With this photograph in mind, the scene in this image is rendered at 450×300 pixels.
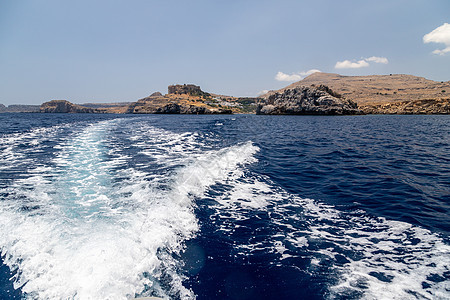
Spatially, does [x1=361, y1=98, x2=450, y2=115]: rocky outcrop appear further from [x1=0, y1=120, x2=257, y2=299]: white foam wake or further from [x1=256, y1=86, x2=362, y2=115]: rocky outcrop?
[x1=0, y1=120, x2=257, y2=299]: white foam wake

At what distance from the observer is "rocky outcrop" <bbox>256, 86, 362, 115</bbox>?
8175 centimetres

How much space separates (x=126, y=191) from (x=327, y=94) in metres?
94.0

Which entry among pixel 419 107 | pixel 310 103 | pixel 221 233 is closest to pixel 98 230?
pixel 221 233

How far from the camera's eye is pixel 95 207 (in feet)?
20.7

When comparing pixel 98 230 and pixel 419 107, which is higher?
pixel 419 107

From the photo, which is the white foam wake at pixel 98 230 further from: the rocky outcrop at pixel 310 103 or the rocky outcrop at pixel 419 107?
the rocky outcrop at pixel 419 107

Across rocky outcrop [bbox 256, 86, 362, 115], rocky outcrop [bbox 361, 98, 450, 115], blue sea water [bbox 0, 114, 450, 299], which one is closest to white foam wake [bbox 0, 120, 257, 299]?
blue sea water [bbox 0, 114, 450, 299]

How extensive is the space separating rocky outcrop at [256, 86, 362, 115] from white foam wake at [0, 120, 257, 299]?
85859 mm

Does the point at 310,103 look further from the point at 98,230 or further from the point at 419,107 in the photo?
the point at 98,230

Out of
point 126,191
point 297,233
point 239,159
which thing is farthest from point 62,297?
point 239,159

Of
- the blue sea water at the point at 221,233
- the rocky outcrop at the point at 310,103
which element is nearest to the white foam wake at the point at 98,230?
the blue sea water at the point at 221,233

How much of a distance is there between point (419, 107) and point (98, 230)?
105830 millimetres

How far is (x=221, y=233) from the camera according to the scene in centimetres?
530

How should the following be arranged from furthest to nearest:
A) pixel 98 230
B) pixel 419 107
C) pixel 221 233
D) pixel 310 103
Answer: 1. pixel 310 103
2. pixel 419 107
3. pixel 221 233
4. pixel 98 230
